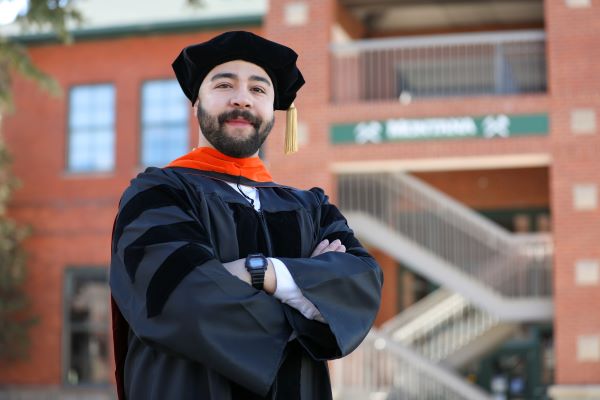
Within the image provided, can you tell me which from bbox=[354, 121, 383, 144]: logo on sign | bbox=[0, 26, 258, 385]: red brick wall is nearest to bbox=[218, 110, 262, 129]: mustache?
bbox=[354, 121, 383, 144]: logo on sign

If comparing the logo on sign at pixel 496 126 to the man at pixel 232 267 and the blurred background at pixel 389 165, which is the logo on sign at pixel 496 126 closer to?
the blurred background at pixel 389 165

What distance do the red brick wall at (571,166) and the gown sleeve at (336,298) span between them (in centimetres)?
1224

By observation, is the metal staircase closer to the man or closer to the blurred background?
the blurred background

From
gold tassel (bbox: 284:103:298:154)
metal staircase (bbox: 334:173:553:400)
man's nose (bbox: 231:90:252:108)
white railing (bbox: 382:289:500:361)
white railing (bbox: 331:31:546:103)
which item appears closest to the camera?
man's nose (bbox: 231:90:252:108)

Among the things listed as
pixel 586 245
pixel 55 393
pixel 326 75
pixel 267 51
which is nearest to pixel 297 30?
pixel 326 75

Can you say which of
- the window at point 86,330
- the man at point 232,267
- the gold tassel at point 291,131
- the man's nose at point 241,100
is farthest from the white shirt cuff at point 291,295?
the window at point 86,330

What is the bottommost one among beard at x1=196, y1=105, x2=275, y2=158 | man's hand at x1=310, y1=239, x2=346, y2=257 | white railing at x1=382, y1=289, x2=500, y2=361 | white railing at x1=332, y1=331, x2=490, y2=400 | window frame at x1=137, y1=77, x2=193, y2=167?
white railing at x1=332, y1=331, x2=490, y2=400

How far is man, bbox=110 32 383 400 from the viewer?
9.79 ft

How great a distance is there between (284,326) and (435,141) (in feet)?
42.1

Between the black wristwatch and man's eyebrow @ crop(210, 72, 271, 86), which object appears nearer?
the black wristwatch

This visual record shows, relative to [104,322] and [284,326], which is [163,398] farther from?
[104,322]

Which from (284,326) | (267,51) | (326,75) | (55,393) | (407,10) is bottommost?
(55,393)

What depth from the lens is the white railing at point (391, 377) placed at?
49.3 ft

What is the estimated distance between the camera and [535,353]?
1889 cm
